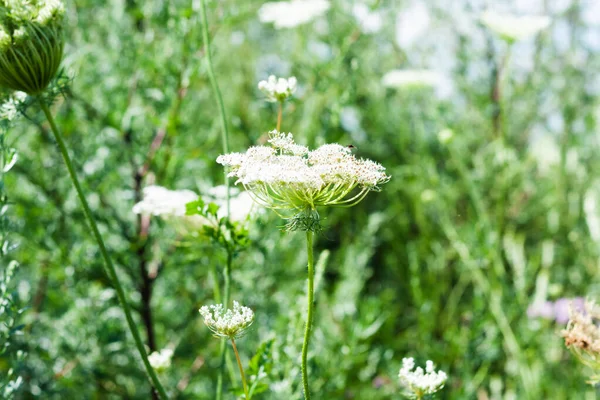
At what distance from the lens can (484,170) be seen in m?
2.06

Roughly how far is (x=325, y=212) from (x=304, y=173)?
1525 mm

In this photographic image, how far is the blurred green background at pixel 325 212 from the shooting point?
1253 mm

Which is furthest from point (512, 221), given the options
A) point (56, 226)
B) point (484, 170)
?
point (56, 226)

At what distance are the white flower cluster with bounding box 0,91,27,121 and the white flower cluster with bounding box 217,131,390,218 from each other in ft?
0.93

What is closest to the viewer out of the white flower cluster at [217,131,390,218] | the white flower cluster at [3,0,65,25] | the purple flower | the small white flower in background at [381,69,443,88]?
the white flower cluster at [217,131,390,218]

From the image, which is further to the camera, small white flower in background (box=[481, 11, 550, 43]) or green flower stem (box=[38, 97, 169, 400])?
small white flower in background (box=[481, 11, 550, 43])

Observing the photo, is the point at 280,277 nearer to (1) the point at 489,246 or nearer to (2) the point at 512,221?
(1) the point at 489,246

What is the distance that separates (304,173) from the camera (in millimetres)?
531

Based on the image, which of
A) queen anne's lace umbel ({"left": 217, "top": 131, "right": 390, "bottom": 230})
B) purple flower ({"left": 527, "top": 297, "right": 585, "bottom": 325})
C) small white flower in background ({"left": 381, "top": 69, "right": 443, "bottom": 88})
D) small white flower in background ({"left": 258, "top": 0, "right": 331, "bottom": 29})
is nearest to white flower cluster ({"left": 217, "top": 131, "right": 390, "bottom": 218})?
queen anne's lace umbel ({"left": 217, "top": 131, "right": 390, "bottom": 230})

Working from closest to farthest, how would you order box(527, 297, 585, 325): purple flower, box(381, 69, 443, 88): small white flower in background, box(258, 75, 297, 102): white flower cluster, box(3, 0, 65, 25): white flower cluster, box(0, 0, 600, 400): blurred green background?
1. box(3, 0, 65, 25): white flower cluster
2. box(258, 75, 297, 102): white flower cluster
3. box(0, 0, 600, 400): blurred green background
4. box(381, 69, 443, 88): small white flower in background
5. box(527, 297, 585, 325): purple flower

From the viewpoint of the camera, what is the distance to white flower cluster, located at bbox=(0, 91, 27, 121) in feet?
2.29

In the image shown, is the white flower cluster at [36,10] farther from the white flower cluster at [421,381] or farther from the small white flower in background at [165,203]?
the white flower cluster at [421,381]

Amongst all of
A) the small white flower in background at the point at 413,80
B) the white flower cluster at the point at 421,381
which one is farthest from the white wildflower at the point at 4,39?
the small white flower in background at the point at 413,80

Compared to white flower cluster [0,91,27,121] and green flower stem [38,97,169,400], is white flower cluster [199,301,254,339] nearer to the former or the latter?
green flower stem [38,97,169,400]
